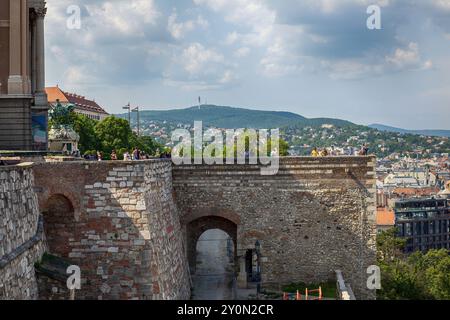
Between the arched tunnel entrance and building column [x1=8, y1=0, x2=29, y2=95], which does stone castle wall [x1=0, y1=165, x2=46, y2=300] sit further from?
building column [x1=8, y1=0, x2=29, y2=95]

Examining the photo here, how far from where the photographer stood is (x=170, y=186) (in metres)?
36.5

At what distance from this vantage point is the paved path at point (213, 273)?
36375 millimetres

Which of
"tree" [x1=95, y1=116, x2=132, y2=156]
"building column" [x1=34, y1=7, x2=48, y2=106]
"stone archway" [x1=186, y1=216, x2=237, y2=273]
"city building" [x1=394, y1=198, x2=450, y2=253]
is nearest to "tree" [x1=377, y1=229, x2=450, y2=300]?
"stone archway" [x1=186, y1=216, x2=237, y2=273]

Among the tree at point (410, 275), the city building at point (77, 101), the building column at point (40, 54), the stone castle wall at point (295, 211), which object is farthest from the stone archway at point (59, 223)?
the city building at point (77, 101)

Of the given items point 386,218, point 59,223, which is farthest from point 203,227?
point 386,218

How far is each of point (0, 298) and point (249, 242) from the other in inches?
733

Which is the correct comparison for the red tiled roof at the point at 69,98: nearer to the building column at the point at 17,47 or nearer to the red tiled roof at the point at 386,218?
the red tiled roof at the point at 386,218

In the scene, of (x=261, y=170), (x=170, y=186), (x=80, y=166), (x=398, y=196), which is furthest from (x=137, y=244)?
(x=398, y=196)

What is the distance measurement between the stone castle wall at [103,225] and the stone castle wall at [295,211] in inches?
352

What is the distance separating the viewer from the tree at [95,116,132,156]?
8681 cm

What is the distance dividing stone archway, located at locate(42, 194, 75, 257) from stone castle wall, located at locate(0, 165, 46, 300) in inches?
53.8

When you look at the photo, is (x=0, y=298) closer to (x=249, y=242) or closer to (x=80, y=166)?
(x=80, y=166)

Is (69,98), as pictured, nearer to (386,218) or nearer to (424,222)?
(386,218)

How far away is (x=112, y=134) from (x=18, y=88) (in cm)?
4628
